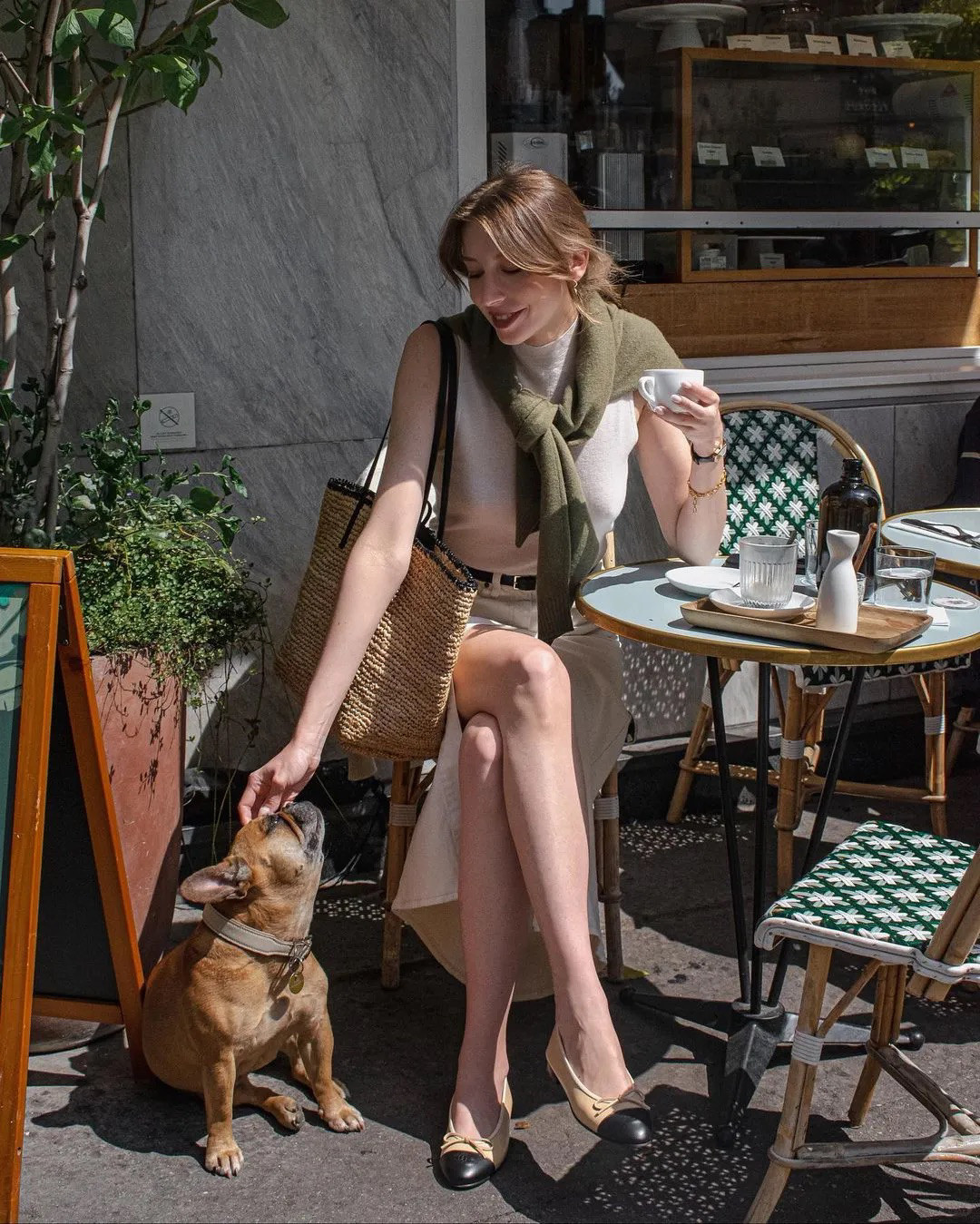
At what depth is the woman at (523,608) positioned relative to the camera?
2785 millimetres

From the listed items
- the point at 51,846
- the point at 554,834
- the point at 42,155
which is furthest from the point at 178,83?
the point at 554,834

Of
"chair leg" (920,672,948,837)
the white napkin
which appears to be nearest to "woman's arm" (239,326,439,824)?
the white napkin

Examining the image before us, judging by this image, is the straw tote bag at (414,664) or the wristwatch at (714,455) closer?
the straw tote bag at (414,664)

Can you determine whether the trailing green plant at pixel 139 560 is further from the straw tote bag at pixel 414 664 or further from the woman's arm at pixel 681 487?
the woman's arm at pixel 681 487

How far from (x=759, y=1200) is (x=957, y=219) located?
3621 millimetres

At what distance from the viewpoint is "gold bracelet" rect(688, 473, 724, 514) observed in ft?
10.7

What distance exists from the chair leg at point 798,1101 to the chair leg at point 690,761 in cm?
177

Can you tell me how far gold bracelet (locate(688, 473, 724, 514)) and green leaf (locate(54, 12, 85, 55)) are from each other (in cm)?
Result: 154

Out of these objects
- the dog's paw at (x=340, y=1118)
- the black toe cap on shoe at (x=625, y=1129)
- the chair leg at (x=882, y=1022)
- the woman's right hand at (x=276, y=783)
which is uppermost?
the woman's right hand at (x=276, y=783)

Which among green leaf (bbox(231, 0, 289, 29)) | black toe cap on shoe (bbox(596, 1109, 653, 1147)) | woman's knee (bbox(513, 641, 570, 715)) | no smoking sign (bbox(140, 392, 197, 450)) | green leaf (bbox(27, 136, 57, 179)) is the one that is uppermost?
green leaf (bbox(231, 0, 289, 29))

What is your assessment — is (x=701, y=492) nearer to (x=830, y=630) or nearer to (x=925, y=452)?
(x=830, y=630)

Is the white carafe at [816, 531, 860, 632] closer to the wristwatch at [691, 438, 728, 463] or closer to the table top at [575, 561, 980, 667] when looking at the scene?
the table top at [575, 561, 980, 667]

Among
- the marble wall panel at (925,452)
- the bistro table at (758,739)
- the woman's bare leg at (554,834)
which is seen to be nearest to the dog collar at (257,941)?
the woman's bare leg at (554,834)

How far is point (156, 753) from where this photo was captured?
312cm
